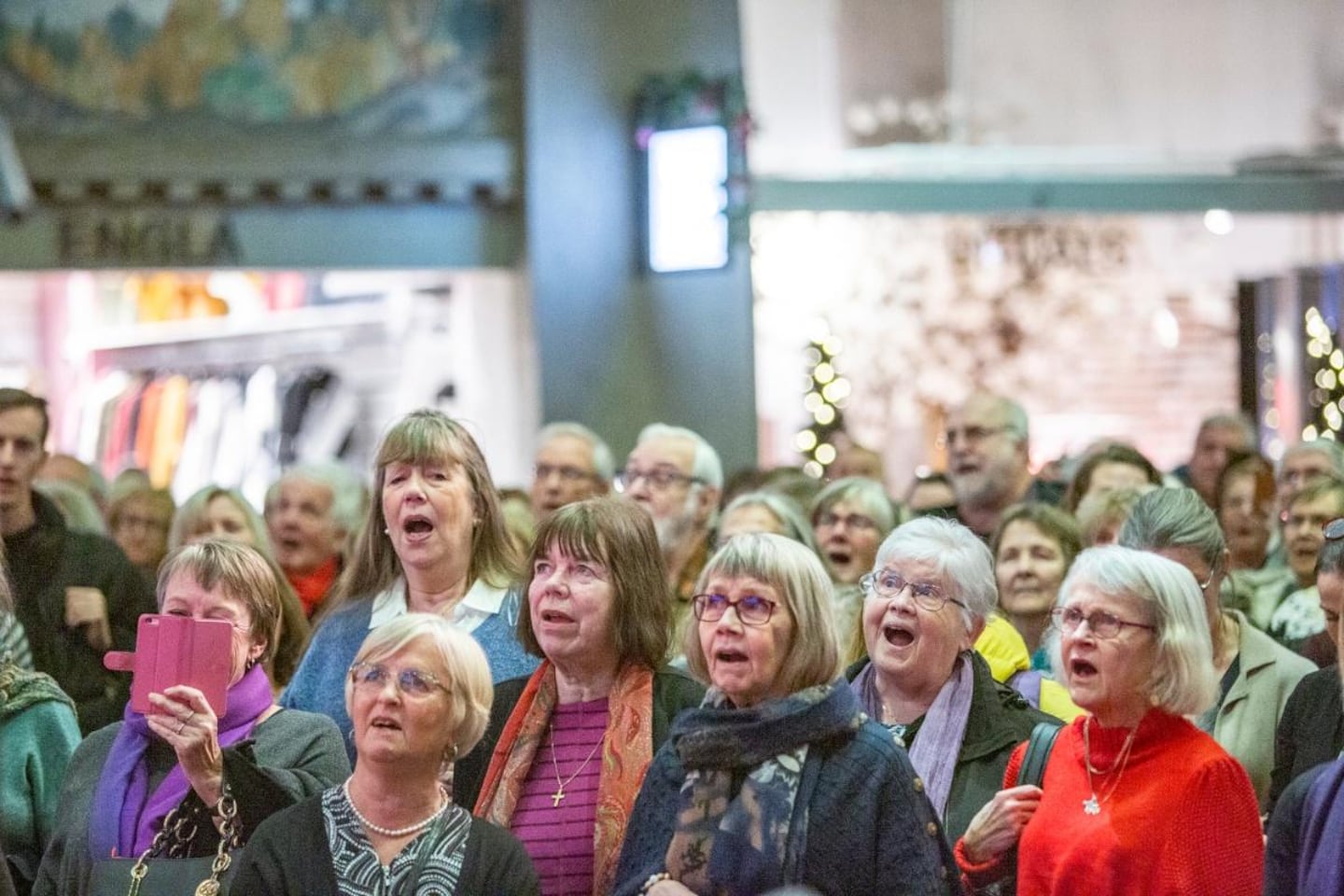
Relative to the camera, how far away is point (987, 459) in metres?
8.98

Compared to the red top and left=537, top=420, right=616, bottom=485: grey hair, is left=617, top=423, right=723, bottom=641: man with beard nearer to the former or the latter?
left=537, top=420, right=616, bottom=485: grey hair

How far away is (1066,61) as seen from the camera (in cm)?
1541

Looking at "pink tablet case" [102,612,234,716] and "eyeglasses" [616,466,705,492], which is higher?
"eyeglasses" [616,466,705,492]

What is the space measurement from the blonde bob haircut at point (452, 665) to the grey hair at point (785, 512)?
236 centimetres

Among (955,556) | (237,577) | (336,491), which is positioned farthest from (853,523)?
(237,577)

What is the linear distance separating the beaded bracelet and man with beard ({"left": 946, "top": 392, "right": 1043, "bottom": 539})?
173 inches

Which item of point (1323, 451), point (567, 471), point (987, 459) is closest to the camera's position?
point (1323, 451)

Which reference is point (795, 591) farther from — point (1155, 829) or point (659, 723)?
point (1155, 829)

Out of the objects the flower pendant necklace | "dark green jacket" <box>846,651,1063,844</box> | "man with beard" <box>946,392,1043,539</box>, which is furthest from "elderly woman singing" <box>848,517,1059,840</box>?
"man with beard" <box>946,392,1043,539</box>

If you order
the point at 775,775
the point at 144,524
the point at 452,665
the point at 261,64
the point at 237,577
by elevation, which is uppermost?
the point at 261,64

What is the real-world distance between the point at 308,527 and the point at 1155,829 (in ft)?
15.0

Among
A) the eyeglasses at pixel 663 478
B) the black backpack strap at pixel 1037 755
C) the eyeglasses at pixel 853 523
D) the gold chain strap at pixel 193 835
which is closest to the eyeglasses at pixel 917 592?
the black backpack strap at pixel 1037 755

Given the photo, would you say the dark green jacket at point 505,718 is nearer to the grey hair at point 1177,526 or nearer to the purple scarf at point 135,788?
the purple scarf at point 135,788

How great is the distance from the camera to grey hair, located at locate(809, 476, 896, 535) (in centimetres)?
761
